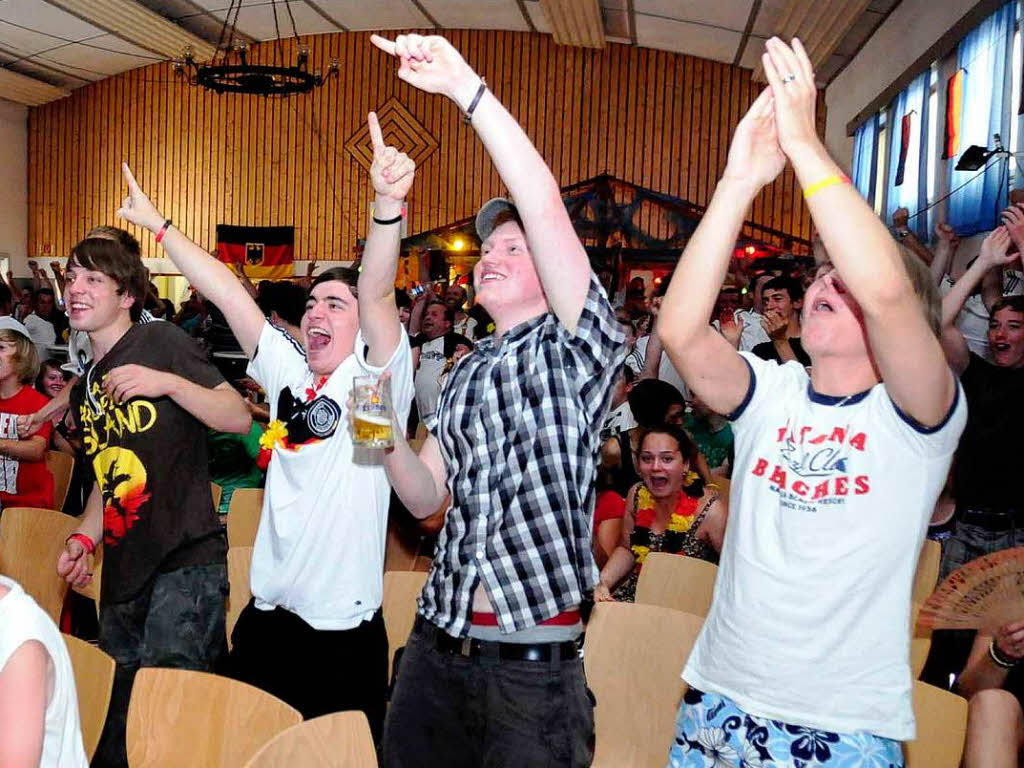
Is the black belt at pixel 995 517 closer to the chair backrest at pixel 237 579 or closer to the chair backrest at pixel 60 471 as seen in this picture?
the chair backrest at pixel 237 579

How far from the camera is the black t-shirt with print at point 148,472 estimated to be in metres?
2.87

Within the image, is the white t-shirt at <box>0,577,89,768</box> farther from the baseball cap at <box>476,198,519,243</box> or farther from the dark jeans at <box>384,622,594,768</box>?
the baseball cap at <box>476,198,519,243</box>

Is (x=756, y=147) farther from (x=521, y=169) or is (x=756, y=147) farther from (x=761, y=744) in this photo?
(x=761, y=744)

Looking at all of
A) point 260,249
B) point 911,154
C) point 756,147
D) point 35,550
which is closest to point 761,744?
point 756,147

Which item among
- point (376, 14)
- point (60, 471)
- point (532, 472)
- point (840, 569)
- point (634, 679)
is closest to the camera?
point (840, 569)

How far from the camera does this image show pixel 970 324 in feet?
15.6

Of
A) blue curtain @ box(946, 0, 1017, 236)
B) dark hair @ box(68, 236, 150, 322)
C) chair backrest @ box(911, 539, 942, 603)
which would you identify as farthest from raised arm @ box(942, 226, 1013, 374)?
blue curtain @ box(946, 0, 1017, 236)

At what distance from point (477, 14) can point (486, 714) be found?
43.5ft

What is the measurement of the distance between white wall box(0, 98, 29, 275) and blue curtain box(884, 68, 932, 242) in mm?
13129

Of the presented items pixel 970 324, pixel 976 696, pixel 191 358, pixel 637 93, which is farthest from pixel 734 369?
pixel 637 93

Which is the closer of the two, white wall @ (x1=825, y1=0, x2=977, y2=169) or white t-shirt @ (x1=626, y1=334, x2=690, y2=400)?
white t-shirt @ (x1=626, y1=334, x2=690, y2=400)

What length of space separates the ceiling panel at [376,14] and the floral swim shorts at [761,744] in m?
12.7

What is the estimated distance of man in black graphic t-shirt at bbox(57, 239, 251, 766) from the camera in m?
2.86

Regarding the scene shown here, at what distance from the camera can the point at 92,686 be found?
230cm
